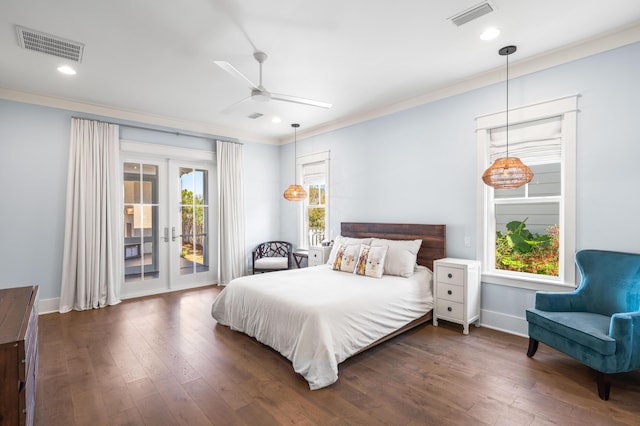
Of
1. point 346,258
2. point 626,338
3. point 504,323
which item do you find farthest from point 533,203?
point 346,258

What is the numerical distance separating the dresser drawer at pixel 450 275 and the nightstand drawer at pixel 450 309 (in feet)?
0.79

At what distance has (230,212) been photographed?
228 inches

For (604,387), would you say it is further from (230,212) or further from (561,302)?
(230,212)

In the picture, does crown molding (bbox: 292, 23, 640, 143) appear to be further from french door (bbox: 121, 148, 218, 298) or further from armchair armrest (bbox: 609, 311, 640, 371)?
french door (bbox: 121, 148, 218, 298)

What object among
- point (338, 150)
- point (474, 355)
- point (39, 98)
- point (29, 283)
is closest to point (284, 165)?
point (338, 150)

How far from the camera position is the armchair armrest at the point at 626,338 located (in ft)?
7.20

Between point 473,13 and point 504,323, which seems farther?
point 504,323

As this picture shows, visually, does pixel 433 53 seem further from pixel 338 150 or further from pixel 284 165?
pixel 284 165

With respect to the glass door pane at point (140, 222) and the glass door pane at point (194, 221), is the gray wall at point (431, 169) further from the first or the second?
the glass door pane at point (194, 221)

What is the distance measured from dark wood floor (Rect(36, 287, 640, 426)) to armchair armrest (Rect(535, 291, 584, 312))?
18.1 inches

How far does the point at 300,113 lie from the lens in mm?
4914

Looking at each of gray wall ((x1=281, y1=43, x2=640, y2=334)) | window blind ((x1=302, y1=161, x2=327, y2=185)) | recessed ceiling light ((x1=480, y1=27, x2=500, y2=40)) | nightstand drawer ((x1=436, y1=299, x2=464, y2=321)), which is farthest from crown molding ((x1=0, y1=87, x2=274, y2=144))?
nightstand drawer ((x1=436, y1=299, x2=464, y2=321))

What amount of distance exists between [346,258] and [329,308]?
Answer: 4.61 feet

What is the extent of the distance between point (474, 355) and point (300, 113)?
393cm
